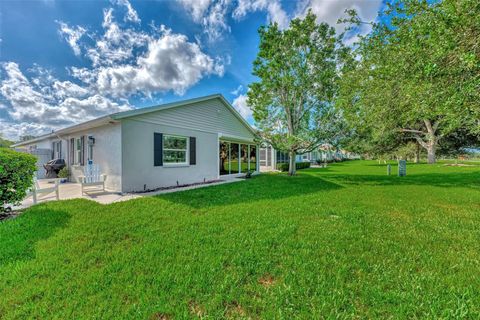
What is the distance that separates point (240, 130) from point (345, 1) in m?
8.33

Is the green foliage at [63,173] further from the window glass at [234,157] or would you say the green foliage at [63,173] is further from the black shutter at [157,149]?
the window glass at [234,157]

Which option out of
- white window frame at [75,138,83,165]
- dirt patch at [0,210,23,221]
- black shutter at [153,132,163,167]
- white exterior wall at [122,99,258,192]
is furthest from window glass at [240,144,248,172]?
dirt patch at [0,210,23,221]

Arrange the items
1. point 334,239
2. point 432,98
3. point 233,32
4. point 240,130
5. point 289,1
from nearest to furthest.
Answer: point 334,239 < point 432,98 < point 289,1 < point 233,32 < point 240,130

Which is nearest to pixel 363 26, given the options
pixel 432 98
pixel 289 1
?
pixel 289 1

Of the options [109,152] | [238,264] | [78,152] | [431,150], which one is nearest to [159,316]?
[238,264]

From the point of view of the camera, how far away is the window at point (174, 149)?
901 centimetres

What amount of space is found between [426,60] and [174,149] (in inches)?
360

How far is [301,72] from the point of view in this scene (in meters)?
11.6

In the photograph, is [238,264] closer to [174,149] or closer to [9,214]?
[9,214]

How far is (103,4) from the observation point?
841cm

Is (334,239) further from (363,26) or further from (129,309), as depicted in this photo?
(363,26)

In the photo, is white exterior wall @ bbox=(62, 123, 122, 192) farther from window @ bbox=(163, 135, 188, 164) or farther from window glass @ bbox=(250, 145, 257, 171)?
window glass @ bbox=(250, 145, 257, 171)

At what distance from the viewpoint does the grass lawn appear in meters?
1.99

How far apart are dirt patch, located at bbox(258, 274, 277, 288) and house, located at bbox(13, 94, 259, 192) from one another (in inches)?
277
